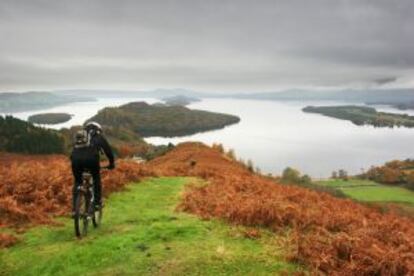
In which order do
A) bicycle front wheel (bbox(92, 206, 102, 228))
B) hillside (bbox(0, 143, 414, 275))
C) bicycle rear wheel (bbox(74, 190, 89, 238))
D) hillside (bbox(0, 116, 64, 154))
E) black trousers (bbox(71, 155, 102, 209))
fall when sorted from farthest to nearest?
hillside (bbox(0, 116, 64, 154))
bicycle front wheel (bbox(92, 206, 102, 228))
black trousers (bbox(71, 155, 102, 209))
bicycle rear wheel (bbox(74, 190, 89, 238))
hillside (bbox(0, 143, 414, 275))

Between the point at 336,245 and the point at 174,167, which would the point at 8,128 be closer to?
the point at 174,167

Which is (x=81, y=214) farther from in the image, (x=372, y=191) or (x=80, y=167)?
(x=372, y=191)

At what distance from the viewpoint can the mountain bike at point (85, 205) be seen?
472 inches

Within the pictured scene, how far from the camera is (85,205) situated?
41.2ft

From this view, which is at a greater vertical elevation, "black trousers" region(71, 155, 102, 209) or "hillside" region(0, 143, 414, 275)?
"black trousers" region(71, 155, 102, 209)

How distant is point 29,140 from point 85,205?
113m

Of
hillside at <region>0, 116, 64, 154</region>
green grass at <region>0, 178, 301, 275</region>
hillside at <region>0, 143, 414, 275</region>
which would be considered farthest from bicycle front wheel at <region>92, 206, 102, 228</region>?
hillside at <region>0, 116, 64, 154</region>

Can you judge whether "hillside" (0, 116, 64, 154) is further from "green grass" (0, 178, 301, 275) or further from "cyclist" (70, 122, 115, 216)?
"cyclist" (70, 122, 115, 216)

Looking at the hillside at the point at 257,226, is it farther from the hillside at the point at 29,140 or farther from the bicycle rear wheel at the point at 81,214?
the hillside at the point at 29,140

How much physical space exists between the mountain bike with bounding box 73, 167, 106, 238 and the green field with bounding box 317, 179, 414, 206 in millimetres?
104201

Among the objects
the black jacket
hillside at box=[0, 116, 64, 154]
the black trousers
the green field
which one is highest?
the black jacket

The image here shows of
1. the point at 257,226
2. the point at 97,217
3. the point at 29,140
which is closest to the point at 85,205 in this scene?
the point at 97,217

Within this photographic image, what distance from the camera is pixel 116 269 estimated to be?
976 cm

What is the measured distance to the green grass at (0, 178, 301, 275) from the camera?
9820mm
